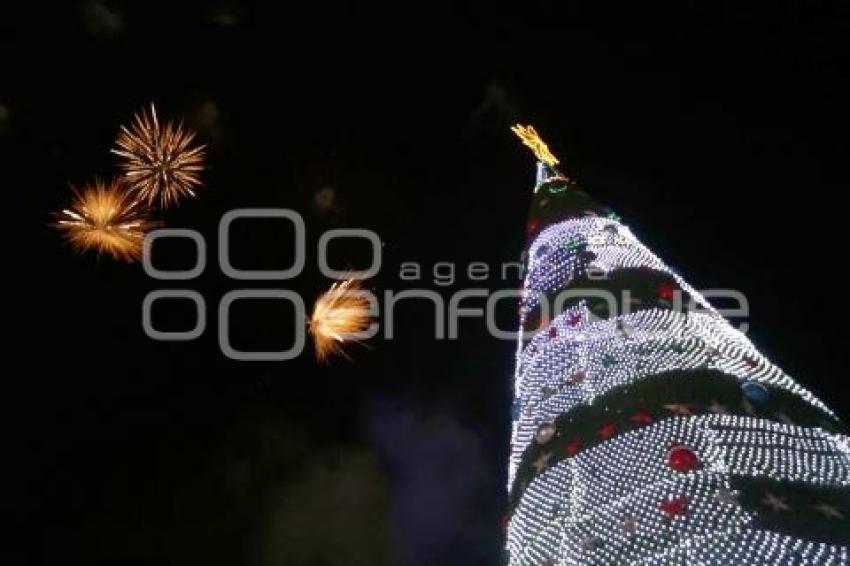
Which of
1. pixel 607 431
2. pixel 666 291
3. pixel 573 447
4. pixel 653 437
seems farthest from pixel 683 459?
pixel 666 291

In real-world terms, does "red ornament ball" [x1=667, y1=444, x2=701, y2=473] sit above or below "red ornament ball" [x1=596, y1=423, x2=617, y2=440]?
below

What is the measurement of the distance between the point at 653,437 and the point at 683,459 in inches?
10.2

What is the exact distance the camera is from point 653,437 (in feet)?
15.2

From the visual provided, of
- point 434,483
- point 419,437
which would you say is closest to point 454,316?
point 419,437

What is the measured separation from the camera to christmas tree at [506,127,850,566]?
401 centimetres

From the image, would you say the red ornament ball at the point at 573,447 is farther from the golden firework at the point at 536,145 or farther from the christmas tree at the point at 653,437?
the golden firework at the point at 536,145

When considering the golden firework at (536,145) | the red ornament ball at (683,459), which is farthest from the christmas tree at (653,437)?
the golden firework at (536,145)

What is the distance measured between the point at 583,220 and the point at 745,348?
1.98 metres

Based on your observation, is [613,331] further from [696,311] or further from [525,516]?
[525,516]

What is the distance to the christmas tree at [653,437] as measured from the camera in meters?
4.01

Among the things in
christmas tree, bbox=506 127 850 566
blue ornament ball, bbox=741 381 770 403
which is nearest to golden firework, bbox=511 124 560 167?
A: christmas tree, bbox=506 127 850 566

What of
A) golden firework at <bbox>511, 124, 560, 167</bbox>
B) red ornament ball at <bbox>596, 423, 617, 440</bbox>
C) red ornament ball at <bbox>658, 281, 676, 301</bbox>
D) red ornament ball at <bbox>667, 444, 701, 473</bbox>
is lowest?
red ornament ball at <bbox>667, 444, 701, 473</bbox>

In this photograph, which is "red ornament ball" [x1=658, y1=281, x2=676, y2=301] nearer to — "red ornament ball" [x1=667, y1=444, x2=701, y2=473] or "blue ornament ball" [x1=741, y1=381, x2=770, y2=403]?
"blue ornament ball" [x1=741, y1=381, x2=770, y2=403]

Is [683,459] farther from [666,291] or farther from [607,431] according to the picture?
[666,291]
